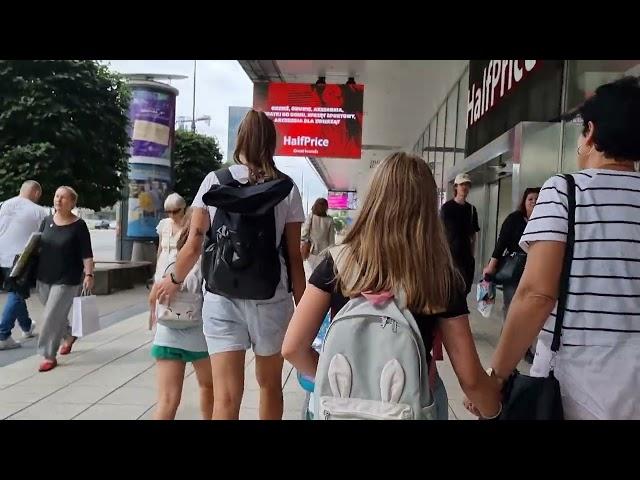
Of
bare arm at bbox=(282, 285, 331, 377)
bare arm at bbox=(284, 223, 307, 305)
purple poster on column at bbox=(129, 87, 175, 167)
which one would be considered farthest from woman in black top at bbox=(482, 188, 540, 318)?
purple poster on column at bbox=(129, 87, 175, 167)

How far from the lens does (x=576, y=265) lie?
1.75 metres

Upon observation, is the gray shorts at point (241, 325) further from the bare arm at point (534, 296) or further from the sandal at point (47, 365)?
the sandal at point (47, 365)

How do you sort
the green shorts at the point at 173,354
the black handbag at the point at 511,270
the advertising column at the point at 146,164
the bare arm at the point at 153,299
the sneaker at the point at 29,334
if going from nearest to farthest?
the bare arm at the point at 153,299
the green shorts at the point at 173,354
the black handbag at the point at 511,270
the sneaker at the point at 29,334
the advertising column at the point at 146,164

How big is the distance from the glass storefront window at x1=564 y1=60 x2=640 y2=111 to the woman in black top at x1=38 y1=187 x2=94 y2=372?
4.77 m

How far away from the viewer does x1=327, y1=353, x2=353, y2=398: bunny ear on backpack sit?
1.70 meters

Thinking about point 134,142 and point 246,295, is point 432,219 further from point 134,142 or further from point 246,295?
point 134,142

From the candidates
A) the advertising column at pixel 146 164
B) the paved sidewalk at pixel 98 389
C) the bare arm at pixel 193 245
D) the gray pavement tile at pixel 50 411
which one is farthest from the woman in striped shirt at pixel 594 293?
the advertising column at pixel 146 164

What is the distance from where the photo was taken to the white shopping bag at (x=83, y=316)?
529cm

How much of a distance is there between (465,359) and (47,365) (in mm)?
4988

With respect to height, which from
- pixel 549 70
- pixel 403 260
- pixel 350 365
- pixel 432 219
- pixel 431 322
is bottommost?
pixel 350 365
